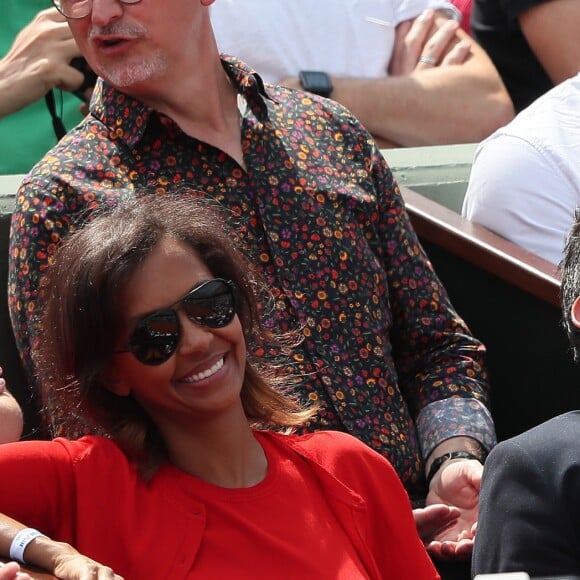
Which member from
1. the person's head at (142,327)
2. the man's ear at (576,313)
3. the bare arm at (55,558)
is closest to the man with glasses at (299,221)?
the person's head at (142,327)

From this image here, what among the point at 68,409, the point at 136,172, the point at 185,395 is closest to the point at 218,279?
the point at 185,395

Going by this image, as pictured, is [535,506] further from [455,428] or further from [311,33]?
[311,33]

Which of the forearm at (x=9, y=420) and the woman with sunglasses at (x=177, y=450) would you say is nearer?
the woman with sunglasses at (x=177, y=450)

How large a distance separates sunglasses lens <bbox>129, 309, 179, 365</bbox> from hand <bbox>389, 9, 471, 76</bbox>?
1842 mm

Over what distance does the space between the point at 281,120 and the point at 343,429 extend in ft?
2.02

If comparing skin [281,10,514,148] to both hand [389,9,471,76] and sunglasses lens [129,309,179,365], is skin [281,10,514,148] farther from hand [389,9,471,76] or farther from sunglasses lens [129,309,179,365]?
sunglasses lens [129,309,179,365]

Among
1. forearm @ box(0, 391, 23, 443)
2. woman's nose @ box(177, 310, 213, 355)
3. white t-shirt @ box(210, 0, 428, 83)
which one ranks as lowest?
white t-shirt @ box(210, 0, 428, 83)

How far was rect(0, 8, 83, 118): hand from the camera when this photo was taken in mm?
2938

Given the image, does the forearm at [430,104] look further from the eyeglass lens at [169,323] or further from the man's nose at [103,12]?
the eyeglass lens at [169,323]

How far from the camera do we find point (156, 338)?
1716 mm

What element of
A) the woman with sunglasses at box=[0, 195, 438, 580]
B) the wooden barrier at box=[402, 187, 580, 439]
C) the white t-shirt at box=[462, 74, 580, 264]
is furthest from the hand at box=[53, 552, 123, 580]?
the white t-shirt at box=[462, 74, 580, 264]

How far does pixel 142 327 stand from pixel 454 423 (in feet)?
2.58

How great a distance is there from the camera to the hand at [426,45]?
134 inches

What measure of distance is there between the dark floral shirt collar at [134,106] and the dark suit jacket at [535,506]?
3.15 feet
